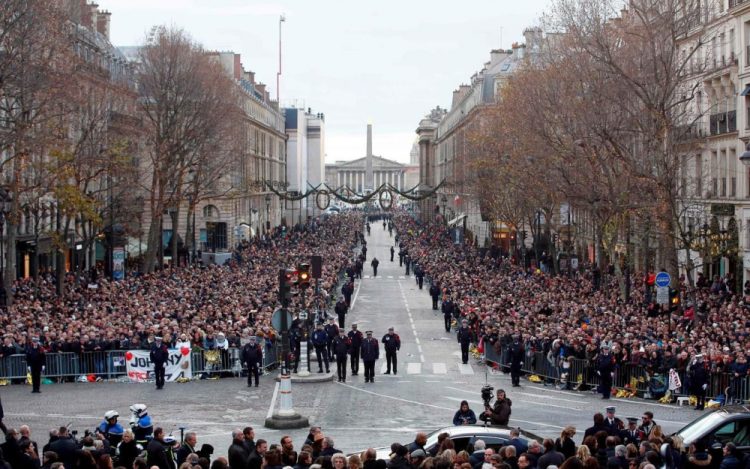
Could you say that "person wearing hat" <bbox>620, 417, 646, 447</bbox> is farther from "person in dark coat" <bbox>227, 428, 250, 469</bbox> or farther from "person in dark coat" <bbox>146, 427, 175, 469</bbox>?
"person in dark coat" <bbox>146, 427, 175, 469</bbox>

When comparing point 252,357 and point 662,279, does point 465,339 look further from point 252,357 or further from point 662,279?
point 252,357

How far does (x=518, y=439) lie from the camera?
18.5m

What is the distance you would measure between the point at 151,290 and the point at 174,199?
58.3 feet

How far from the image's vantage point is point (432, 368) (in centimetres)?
3691

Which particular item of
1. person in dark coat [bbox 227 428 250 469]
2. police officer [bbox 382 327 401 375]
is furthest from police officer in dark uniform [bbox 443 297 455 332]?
person in dark coat [bbox 227 428 250 469]

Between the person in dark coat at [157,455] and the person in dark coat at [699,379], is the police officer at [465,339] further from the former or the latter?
the person in dark coat at [157,455]

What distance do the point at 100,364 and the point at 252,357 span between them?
14.4 ft

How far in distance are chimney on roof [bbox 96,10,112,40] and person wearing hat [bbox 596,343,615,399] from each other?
5878 centimetres

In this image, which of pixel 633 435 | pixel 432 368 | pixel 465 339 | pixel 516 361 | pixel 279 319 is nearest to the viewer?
pixel 633 435

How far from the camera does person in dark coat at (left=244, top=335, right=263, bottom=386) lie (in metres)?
31.5

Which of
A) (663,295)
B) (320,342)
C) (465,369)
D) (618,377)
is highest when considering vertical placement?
(663,295)

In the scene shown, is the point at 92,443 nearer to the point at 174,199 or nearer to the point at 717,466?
the point at 717,466

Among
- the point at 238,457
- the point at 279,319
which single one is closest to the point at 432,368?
the point at 279,319

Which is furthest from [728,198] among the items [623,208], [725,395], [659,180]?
[725,395]
